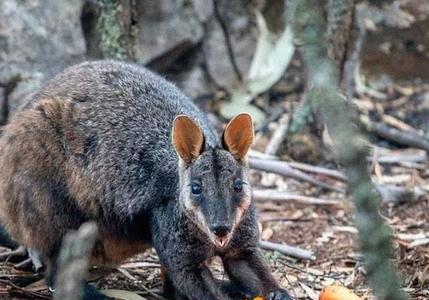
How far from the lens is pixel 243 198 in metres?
4.49

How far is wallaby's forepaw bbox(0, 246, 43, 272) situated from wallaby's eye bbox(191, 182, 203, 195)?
4.11 ft

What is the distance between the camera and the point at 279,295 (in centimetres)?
470

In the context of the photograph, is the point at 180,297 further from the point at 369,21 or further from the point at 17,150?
the point at 369,21

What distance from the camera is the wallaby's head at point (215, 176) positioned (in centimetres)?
430

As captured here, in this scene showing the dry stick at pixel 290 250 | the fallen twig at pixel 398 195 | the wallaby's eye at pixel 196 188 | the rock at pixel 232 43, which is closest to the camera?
the wallaby's eye at pixel 196 188

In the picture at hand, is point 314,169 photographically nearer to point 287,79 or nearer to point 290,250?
point 290,250

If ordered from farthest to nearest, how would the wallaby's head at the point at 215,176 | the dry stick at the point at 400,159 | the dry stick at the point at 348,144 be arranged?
the dry stick at the point at 400,159
the wallaby's head at the point at 215,176
the dry stick at the point at 348,144

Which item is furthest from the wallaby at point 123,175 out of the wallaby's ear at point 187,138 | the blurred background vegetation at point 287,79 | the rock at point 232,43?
the rock at point 232,43

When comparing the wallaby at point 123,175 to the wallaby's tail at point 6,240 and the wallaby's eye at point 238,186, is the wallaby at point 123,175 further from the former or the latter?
the wallaby's tail at point 6,240

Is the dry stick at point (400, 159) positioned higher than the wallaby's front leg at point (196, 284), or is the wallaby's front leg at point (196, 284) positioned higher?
the wallaby's front leg at point (196, 284)

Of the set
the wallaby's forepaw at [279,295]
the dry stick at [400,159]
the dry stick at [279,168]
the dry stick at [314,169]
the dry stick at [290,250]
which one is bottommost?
the dry stick at [400,159]

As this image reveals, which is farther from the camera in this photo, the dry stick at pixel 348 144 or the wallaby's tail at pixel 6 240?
the wallaby's tail at pixel 6 240

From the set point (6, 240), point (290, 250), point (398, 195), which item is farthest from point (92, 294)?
point (398, 195)

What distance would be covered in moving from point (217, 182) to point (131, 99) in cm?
99
